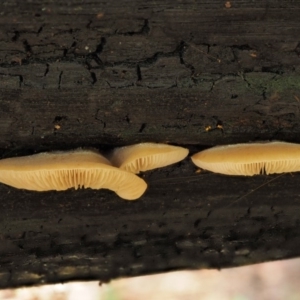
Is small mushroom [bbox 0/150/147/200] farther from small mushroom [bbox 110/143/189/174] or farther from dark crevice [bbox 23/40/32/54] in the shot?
dark crevice [bbox 23/40/32/54]

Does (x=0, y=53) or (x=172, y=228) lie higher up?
(x=0, y=53)

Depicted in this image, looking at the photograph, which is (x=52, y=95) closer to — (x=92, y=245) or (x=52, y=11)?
(x=52, y=11)

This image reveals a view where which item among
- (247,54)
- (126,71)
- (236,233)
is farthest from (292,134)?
(126,71)

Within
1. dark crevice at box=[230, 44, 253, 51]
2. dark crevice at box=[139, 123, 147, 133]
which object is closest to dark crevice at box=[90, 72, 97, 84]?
dark crevice at box=[139, 123, 147, 133]

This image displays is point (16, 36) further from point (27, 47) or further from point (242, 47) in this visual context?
point (242, 47)

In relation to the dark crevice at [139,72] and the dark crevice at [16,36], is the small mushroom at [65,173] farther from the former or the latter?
the dark crevice at [16,36]

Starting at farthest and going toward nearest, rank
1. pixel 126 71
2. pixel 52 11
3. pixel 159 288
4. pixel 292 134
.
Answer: pixel 159 288 → pixel 292 134 → pixel 126 71 → pixel 52 11
